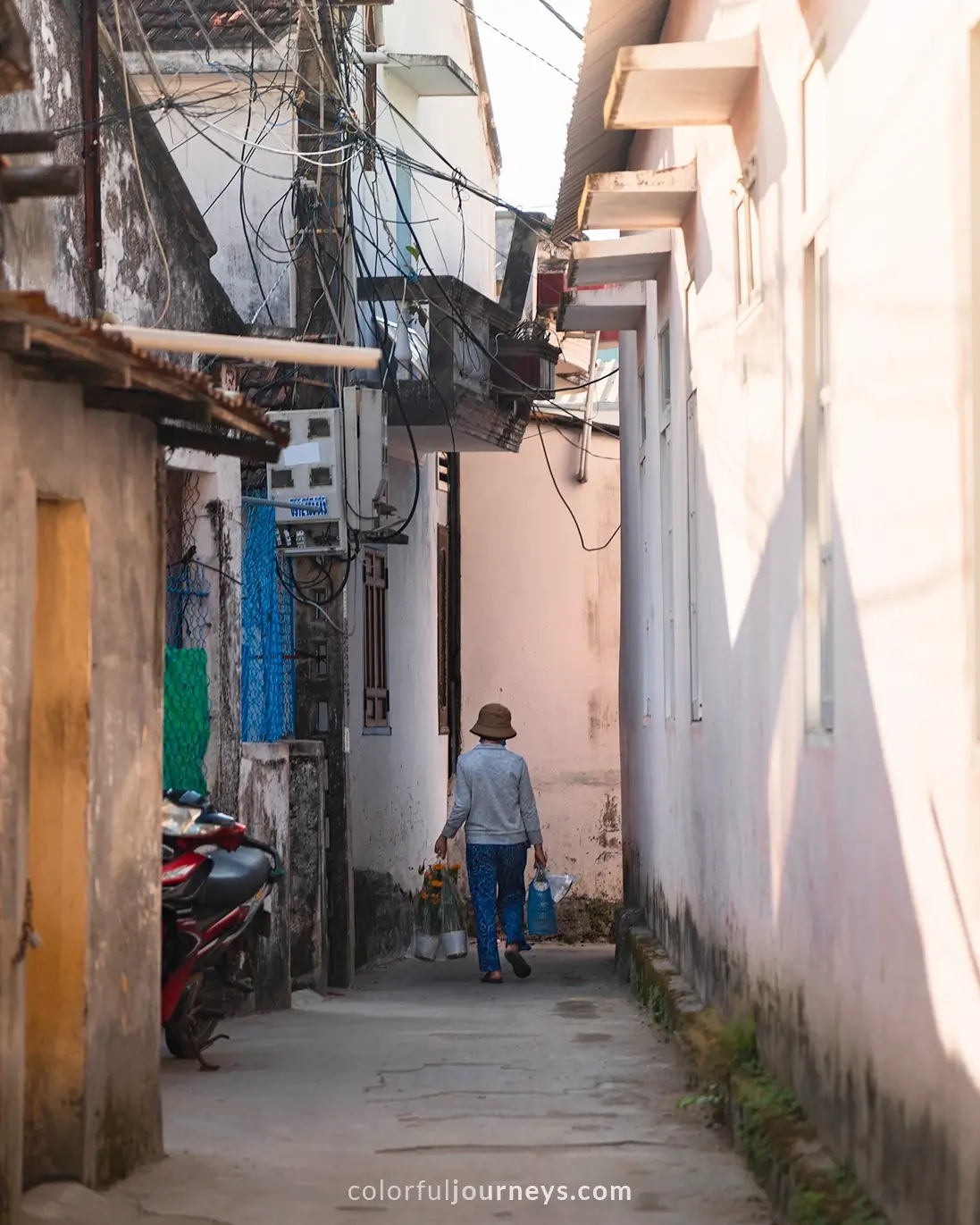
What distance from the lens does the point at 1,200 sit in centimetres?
564

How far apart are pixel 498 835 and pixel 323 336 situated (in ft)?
12.9

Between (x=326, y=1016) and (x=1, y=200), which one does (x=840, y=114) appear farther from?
(x=326, y=1016)

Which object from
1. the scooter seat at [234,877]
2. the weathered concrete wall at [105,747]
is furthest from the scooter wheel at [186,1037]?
the weathered concrete wall at [105,747]

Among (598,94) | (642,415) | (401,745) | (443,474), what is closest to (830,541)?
(598,94)

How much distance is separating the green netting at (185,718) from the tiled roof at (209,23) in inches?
218

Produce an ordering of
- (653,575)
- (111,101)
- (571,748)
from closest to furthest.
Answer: (111,101)
(653,575)
(571,748)

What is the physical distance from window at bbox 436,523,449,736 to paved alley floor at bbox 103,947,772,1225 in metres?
8.95

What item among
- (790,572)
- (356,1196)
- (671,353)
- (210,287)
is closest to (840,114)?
(790,572)

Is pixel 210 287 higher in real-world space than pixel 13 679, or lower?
higher

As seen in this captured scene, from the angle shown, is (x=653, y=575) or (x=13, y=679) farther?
(x=653, y=575)

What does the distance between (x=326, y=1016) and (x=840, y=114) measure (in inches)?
289

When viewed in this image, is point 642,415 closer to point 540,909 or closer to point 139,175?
point 540,909

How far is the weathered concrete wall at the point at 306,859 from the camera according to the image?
12102 millimetres

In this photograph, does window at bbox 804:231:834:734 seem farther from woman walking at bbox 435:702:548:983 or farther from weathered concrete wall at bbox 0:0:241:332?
woman walking at bbox 435:702:548:983
